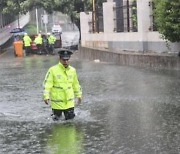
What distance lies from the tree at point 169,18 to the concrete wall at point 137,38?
1718 mm

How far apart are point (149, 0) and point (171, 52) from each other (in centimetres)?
321

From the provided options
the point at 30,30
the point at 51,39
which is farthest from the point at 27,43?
the point at 30,30

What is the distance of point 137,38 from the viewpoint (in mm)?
24078

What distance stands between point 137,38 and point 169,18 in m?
5.98

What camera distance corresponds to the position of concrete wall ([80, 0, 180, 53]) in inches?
878

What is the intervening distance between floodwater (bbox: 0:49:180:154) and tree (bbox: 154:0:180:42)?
74.6 inches

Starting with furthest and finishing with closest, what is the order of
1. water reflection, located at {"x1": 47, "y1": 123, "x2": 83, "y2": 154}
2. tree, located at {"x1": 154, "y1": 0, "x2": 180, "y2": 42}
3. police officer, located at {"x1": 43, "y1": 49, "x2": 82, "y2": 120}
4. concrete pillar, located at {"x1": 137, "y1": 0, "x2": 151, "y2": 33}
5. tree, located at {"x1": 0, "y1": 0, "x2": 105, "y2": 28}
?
1. tree, located at {"x1": 0, "y1": 0, "x2": 105, "y2": 28}
2. concrete pillar, located at {"x1": 137, "y1": 0, "x2": 151, "y2": 33}
3. tree, located at {"x1": 154, "y1": 0, "x2": 180, "y2": 42}
4. police officer, located at {"x1": 43, "y1": 49, "x2": 82, "y2": 120}
5. water reflection, located at {"x1": 47, "y1": 123, "x2": 83, "y2": 154}

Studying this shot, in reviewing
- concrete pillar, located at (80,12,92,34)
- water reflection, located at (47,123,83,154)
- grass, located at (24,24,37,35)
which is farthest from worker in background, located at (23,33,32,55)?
grass, located at (24,24,37,35)

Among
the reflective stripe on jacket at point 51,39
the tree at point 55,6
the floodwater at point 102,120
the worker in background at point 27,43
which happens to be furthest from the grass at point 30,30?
the floodwater at point 102,120

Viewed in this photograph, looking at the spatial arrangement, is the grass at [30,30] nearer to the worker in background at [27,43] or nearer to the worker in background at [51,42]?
the worker in background at [51,42]

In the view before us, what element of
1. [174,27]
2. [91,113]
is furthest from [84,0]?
[91,113]

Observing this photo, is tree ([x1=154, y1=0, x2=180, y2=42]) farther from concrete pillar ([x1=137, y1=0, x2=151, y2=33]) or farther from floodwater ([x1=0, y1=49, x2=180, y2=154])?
concrete pillar ([x1=137, y1=0, x2=151, y2=33])

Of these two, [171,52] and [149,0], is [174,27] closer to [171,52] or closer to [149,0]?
[171,52]

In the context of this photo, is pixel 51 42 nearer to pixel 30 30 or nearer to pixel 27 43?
pixel 27 43
